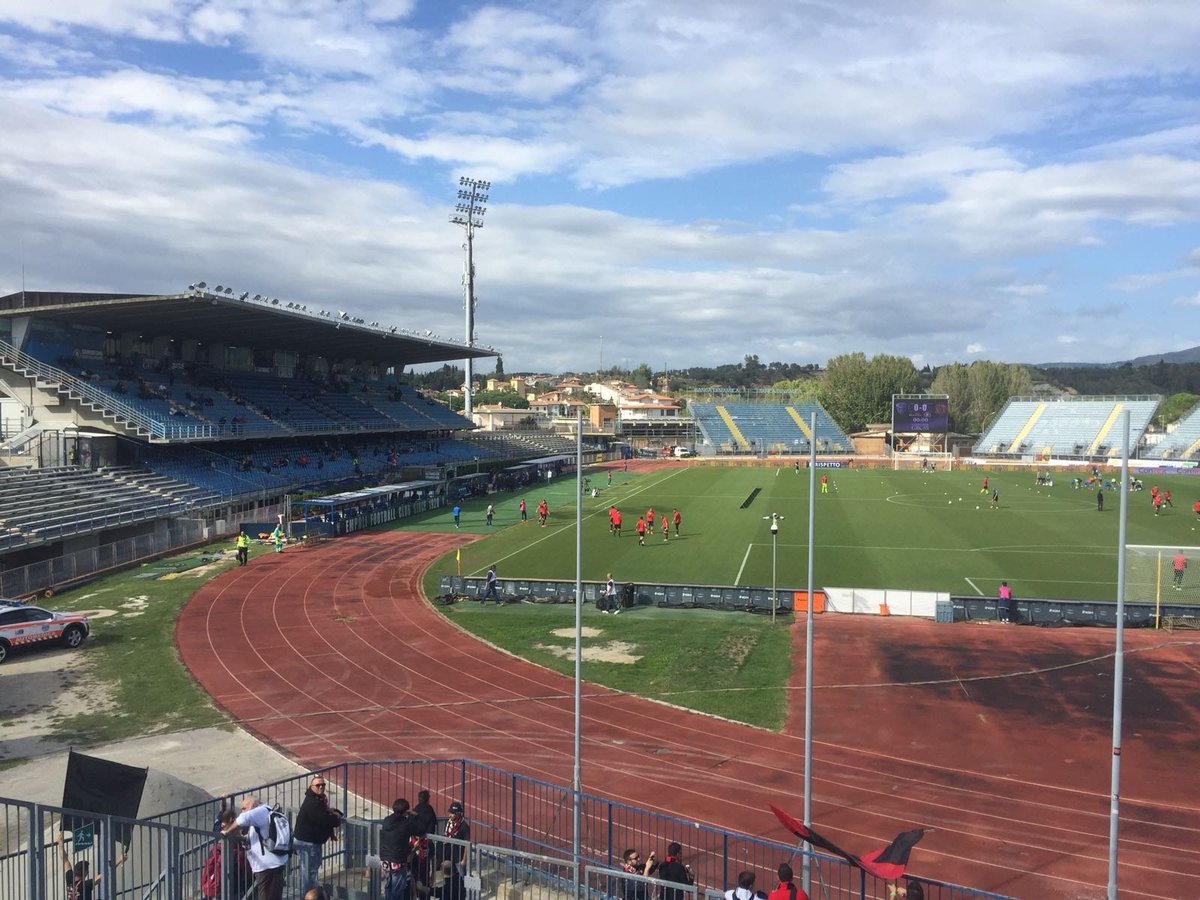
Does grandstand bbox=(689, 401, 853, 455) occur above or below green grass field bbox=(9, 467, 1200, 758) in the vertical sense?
above

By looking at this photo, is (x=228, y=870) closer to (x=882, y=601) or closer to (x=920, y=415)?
(x=882, y=601)

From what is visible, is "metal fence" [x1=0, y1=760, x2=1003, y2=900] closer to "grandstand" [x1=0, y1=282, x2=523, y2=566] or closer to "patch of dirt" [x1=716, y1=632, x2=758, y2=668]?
"patch of dirt" [x1=716, y1=632, x2=758, y2=668]

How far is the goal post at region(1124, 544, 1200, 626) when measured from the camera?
26.7 m

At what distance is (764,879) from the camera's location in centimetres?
1179

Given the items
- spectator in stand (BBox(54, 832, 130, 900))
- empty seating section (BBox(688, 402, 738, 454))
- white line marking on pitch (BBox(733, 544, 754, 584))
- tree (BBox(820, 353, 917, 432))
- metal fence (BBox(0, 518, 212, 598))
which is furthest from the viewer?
tree (BBox(820, 353, 917, 432))

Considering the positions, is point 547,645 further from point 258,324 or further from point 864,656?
point 258,324

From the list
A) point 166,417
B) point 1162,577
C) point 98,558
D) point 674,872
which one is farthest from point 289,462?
point 674,872

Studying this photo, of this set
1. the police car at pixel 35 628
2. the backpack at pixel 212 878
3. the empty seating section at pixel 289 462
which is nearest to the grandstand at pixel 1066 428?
the empty seating section at pixel 289 462

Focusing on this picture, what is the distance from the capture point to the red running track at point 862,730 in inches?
533

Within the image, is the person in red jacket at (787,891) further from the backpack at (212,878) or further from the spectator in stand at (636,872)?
the backpack at (212,878)

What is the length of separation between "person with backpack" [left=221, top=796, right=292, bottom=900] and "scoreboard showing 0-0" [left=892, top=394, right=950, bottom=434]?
90216 mm

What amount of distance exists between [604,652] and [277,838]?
15.0m

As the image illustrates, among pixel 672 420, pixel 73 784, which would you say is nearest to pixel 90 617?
pixel 73 784

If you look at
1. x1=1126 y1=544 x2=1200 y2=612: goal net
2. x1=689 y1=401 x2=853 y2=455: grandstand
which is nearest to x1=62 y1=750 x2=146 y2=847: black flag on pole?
x1=1126 y1=544 x2=1200 y2=612: goal net
